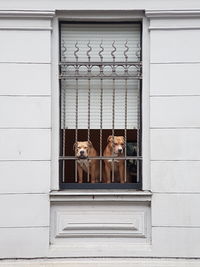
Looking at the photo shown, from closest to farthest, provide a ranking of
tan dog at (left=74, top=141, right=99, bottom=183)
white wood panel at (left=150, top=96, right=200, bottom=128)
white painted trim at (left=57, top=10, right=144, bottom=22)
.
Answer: white wood panel at (left=150, top=96, right=200, bottom=128) → white painted trim at (left=57, top=10, right=144, bottom=22) → tan dog at (left=74, top=141, right=99, bottom=183)

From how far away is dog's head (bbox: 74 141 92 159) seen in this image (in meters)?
6.57

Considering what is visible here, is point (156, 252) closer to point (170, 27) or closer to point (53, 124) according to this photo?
point (53, 124)

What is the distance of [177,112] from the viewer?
6375mm

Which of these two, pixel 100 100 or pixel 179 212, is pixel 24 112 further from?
pixel 179 212

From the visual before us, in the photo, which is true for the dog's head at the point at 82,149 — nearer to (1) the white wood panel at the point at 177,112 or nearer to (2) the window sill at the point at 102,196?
(2) the window sill at the point at 102,196

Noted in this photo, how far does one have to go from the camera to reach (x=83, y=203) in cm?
641

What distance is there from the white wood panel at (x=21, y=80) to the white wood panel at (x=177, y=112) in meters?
1.67

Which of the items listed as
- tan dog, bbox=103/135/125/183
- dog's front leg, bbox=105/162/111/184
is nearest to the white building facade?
dog's front leg, bbox=105/162/111/184

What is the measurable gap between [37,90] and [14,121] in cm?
54

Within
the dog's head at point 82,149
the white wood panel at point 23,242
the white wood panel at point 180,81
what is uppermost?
the white wood panel at point 180,81

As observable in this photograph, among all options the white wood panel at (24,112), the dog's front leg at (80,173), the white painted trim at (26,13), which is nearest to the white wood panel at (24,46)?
the white painted trim at (26,13)

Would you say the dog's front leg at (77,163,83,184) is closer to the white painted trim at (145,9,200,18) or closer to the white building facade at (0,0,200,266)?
the white building facade at (0,0,200,266)

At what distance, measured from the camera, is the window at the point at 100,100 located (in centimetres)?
666

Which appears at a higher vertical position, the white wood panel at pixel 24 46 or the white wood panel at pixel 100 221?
the white wood panel at pixel 24 46
